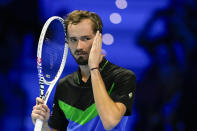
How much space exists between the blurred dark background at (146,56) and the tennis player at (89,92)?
1234mm

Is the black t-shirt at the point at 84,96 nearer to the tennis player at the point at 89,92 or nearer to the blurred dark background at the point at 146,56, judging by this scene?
the tennis player at the point at 89,92

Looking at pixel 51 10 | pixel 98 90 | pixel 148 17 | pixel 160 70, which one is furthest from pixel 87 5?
pixel 98 90

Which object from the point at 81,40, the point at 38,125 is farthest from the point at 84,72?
the point at 38,125

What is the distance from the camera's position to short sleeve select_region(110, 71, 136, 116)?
6.79ft

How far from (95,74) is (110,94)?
20cm

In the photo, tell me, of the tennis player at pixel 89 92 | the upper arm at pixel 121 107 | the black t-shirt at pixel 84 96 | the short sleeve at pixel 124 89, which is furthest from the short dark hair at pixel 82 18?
the upper arm at pixel 121 107

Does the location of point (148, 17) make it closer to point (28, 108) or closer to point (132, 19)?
point (132, 19)

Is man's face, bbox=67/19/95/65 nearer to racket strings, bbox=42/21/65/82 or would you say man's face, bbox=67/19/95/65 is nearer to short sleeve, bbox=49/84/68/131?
racket strings, bbox=42/21/65/82

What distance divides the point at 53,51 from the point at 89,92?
364mm

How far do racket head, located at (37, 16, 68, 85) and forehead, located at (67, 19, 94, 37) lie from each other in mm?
93

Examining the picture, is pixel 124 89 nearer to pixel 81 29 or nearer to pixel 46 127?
pixel 81 29

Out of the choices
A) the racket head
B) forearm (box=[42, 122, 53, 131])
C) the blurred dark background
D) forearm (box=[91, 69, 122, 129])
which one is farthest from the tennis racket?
the blurred dark background

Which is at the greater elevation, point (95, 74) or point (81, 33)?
point (81, 33)

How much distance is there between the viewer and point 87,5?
12.1 feet
